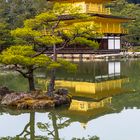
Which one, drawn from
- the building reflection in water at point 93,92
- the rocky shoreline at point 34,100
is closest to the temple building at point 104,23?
the building reflection in water at point 93,92

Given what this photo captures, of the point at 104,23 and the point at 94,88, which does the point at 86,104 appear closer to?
the point at 94,88

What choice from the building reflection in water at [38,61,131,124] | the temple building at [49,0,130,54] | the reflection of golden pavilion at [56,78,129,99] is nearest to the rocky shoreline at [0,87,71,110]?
the building reflection in water at [38,61,131,124]

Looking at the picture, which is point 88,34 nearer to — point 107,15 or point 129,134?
point 129,134

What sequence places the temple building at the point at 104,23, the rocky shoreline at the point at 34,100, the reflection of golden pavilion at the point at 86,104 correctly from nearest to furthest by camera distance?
1. the rocky shoreline at the point at 34,100
2. the reflection of golden pavilion at the point at 86,104
3. the temple building at the point at 104,23

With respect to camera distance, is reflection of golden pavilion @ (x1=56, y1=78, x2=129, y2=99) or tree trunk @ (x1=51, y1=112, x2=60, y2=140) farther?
reflection of golden pavilion @ (x1=56, y1=78, x2=129, y2=99)

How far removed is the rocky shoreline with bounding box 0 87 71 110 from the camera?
43.5ft

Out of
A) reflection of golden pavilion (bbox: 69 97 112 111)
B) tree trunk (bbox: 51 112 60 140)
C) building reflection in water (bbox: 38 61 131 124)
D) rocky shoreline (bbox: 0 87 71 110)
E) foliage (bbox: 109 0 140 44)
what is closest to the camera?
tree trunk (bbox: 51 112 60 140)

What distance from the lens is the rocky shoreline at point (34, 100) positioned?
13.3 m

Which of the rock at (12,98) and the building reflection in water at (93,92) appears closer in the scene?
the building reflection in water at (93,92)

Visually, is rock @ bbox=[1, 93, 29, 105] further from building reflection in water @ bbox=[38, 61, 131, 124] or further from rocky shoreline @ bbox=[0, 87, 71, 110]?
building reflection in water @ bbox=[38, 61, 131, 124]

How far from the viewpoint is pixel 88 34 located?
49.4ft

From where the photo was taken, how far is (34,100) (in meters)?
13.5

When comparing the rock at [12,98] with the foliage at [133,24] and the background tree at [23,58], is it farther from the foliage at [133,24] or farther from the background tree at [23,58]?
the foliage at [133,24]

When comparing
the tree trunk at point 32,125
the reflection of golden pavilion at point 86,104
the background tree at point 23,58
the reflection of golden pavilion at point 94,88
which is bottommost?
the reflection of golden pavilion at point 94,88
